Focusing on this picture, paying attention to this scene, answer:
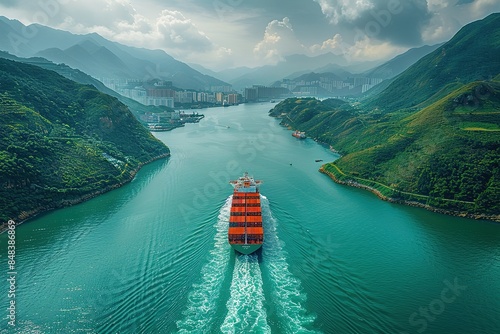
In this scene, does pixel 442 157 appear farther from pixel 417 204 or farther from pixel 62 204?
pixel 62 204

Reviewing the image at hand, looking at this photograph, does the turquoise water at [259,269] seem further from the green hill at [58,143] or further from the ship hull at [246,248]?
the green hill at [58,143]

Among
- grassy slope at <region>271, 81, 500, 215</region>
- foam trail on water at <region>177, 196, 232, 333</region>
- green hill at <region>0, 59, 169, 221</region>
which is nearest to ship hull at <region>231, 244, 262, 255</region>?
foam trail on water at <region>177, 196, 232, 333</region>

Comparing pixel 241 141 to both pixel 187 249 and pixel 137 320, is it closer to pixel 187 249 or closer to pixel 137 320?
pixel 187 249

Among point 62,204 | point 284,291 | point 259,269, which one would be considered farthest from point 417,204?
point 62,204

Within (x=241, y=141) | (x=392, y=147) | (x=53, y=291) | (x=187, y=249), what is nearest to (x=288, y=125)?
(x=241, y=141)

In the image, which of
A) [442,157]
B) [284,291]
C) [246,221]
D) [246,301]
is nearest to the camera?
[246,301]

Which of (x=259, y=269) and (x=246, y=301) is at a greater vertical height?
(x=259, y=269)
